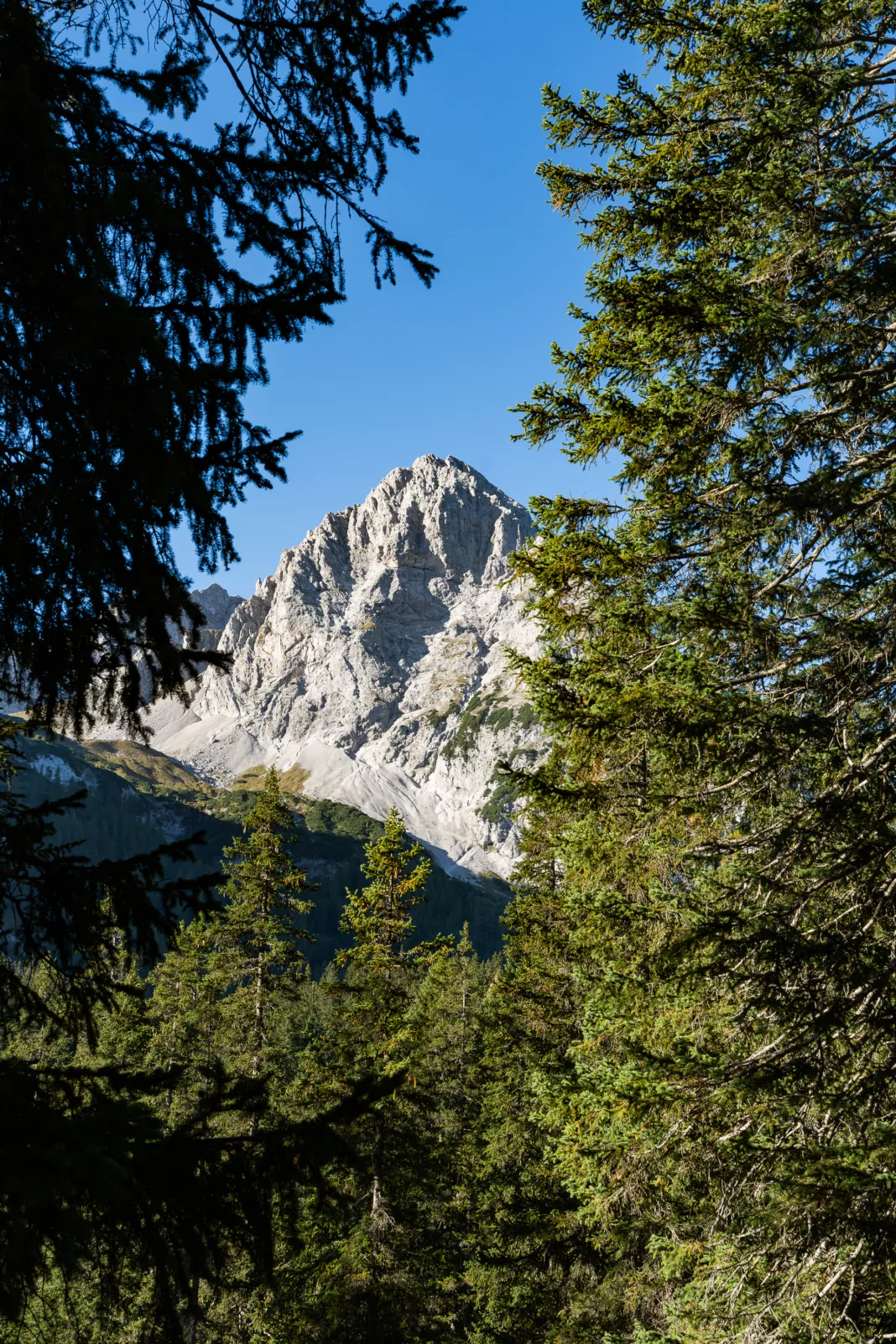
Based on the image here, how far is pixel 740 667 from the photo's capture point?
18.7 feet

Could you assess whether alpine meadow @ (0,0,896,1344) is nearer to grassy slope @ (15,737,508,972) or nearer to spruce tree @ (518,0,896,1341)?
spruce tree @ (518,0,896,1341)

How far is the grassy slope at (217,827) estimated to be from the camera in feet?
430

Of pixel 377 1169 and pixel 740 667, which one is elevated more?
pixel 740 667

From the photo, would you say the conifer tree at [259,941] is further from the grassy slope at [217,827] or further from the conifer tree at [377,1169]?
the grassy slope at [217,827]

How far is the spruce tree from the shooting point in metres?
4.74

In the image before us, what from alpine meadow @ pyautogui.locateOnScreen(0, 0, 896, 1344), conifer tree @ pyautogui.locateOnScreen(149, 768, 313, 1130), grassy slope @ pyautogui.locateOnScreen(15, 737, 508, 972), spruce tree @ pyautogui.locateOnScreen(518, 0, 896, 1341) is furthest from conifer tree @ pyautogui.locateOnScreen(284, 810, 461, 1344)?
grassy slope @ pyautogui.locateOnScreen(15, 737, 508, 972)

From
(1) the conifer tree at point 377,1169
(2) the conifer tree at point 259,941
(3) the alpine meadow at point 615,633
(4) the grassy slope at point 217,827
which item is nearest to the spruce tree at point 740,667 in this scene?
(3) the alpine meadow at point 615,633

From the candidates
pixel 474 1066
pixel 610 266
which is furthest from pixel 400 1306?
pixel 610 266

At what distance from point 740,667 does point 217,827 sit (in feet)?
472

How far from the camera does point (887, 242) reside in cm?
529

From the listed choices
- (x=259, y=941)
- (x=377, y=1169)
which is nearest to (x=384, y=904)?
(x=259, y=941)

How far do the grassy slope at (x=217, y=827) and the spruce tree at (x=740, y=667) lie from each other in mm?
116389

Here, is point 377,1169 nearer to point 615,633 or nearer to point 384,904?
point 384,904

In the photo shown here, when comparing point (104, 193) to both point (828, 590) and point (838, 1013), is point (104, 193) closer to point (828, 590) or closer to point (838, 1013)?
point (828, 590)
